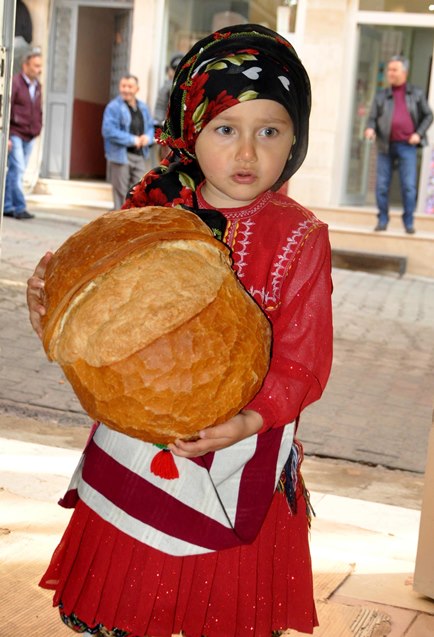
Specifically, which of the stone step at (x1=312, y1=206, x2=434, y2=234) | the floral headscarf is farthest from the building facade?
the floral headscarf

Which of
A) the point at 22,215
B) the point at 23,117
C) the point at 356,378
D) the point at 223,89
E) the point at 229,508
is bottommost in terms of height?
the point at 356,378

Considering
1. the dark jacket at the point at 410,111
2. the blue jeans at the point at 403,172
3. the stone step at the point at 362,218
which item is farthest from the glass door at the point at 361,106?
the dark jacket at the point at 410,111

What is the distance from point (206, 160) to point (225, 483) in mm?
672

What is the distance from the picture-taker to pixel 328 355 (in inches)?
79.7

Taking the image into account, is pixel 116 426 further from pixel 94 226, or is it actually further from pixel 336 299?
pixel 336 299

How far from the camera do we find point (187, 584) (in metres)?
2.01

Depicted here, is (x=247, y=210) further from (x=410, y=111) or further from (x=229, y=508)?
(x=410, y=111)

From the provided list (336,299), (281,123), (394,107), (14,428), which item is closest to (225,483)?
(281,123)

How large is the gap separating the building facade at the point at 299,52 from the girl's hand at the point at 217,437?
40.7 ft

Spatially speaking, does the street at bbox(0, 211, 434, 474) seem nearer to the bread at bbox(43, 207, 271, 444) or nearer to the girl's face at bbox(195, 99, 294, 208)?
the girl's face at bbox(195, 99, 294, 208)

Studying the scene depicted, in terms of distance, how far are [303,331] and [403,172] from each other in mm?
11047

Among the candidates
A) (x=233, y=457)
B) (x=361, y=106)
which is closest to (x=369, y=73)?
(x=361, y=106)

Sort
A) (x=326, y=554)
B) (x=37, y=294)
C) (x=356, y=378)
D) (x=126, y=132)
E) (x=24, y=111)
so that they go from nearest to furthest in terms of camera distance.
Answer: (x=37, y=294), (x=326, y=554), (x=356, y=378), (x=126, y=132), (x=24, y=111)

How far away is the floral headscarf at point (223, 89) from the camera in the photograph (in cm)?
196
